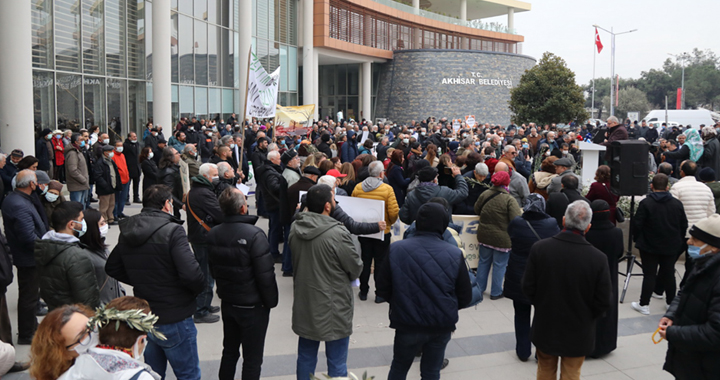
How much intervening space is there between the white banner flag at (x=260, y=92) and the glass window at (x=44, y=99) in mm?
8658

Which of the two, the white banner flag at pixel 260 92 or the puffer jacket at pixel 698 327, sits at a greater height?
the white banner flag at pixel 260 92

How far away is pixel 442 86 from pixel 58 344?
134 feet

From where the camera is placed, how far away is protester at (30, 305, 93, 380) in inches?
116

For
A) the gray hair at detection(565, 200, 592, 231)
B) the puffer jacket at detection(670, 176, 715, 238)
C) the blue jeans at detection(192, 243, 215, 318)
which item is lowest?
the blue jeans at detection(192, 243, 215, 318)

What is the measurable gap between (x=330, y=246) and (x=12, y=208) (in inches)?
145

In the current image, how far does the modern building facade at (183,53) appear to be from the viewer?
16906mm

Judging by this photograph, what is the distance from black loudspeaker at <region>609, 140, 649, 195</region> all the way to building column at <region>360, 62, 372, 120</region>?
34307 mm

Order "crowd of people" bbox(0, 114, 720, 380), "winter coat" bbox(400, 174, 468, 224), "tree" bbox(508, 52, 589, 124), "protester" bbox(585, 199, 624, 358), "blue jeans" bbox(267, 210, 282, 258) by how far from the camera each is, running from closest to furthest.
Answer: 1. "crowd of people" bbox(0, 114, 720, 380)
2. "protester" bbox(585, 199, 624, 358)
3. "winter coat" bbox(400, 174, 468, 224)
4. "blue jeans" bbox(267, 210, 282, 258)
5. "tree" bbox(508, 52, 589, 124)

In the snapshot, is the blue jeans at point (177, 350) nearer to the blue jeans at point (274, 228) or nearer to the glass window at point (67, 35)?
the blue jeans at point (274, 228)

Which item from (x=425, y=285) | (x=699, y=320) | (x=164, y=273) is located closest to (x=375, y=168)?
(x=425, y=285)

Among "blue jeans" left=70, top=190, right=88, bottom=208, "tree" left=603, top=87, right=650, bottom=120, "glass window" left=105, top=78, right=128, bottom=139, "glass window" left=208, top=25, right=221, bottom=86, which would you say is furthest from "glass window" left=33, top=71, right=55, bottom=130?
"tree" left=603, top=87, right=650, bottom=120

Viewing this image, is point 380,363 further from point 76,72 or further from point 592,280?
point 76,72

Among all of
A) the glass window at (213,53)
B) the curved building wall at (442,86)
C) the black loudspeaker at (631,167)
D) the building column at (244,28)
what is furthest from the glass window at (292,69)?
the black loudspeaker at (631,167)

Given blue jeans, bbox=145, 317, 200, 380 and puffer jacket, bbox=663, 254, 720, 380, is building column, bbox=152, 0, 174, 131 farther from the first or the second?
puffer jacket, bbox=663, 254, 720, 380
